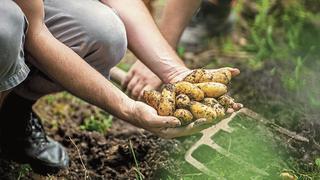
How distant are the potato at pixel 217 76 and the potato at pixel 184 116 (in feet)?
0.58

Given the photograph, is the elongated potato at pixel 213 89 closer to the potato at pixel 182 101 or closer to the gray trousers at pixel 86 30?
the potato at pixel 182 101

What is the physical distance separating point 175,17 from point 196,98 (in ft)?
2.34

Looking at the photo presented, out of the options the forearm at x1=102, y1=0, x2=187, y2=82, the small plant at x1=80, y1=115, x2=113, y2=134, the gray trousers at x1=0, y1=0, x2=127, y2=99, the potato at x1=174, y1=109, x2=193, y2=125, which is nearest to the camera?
the potato at x1=174, y1=109, x2=193, y2=125

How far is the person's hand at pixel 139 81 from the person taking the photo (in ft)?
8.58

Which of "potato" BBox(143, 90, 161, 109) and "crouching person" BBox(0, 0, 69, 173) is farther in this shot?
"crouching person" BBox(0, 0, 69, 173)

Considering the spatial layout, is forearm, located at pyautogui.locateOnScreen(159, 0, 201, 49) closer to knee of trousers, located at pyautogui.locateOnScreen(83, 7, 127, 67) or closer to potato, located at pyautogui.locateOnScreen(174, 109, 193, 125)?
knee of trousers, located at pyautogui.locateOnScreen(83, 7, 127, 67)

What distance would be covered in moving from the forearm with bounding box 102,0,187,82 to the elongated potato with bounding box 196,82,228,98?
32 centimetres

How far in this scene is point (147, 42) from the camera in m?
2.48

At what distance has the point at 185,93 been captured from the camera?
2.11 m

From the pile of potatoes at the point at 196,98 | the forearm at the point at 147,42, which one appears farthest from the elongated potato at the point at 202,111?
the forearm at the point at 147,42

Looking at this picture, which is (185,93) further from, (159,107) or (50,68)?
(50,68)

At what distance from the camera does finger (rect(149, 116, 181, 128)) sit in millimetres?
1944

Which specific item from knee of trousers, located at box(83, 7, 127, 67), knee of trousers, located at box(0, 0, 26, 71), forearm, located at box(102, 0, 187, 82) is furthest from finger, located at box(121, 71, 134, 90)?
knee of trousers, located at box(0, 0, 26, 71)

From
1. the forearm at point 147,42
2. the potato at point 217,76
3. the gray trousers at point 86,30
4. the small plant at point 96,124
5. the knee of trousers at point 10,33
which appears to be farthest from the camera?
the small plant at point 96,124
